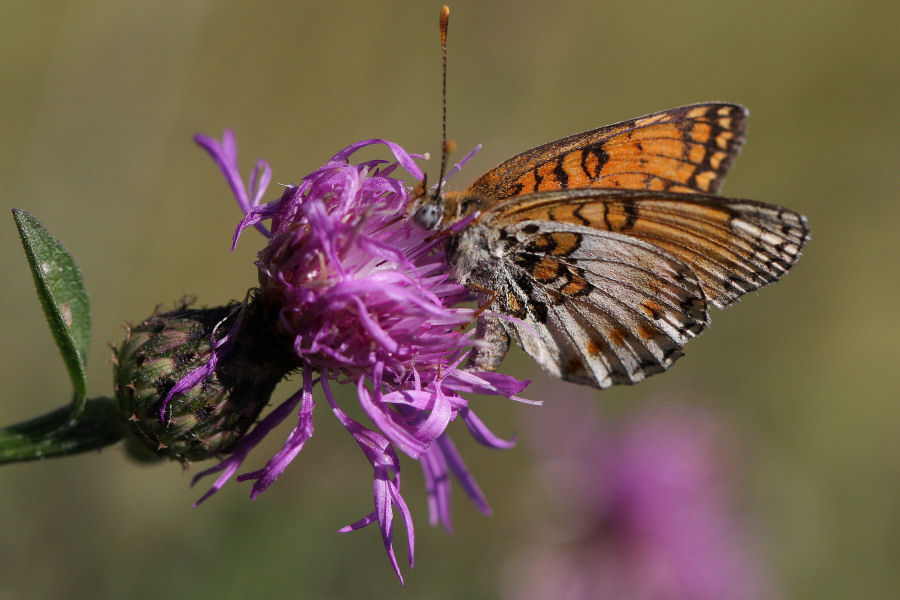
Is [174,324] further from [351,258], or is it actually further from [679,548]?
[679,548]

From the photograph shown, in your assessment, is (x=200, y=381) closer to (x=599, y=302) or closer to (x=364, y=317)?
(x=364, y=317)

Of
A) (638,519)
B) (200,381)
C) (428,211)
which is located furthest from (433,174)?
(638,519)

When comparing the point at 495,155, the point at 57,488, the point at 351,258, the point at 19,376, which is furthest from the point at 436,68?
the point at 351,258

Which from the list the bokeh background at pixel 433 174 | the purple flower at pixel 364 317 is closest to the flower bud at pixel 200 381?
the purple flower at pixel 364 317

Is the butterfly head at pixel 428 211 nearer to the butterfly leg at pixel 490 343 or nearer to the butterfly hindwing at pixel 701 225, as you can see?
the butterfly hindwing at pixel 701 225

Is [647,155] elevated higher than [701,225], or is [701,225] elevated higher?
[647,155]
